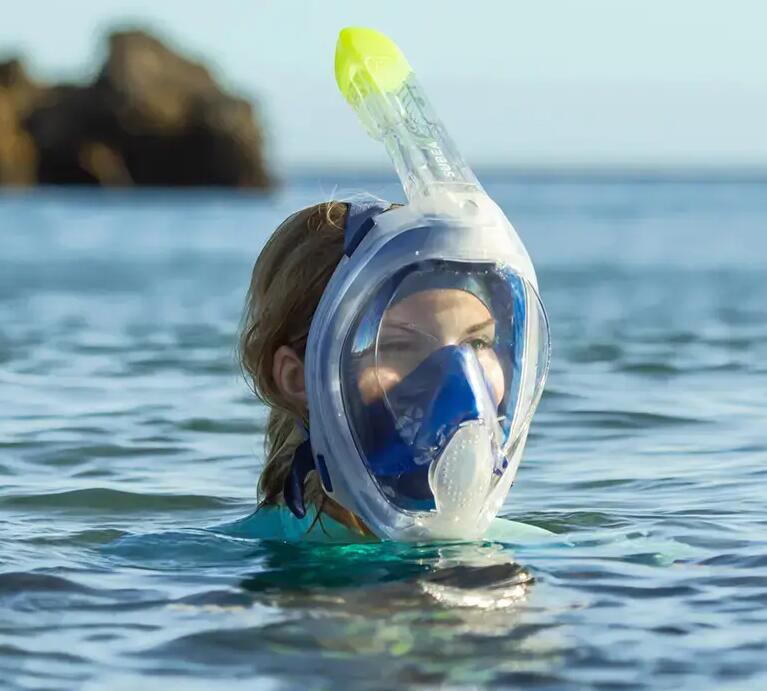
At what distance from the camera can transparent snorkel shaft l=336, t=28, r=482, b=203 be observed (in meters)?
5.21

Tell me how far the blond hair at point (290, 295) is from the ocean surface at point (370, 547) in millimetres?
193

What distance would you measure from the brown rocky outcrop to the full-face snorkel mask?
67.2 meters

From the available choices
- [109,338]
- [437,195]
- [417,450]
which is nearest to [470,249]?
[437,195]

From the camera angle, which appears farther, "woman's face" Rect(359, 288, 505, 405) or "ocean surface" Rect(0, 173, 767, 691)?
"woman's face" Rect(359, 288, 505, 405)

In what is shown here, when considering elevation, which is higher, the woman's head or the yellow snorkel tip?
the yellow snorkel tip

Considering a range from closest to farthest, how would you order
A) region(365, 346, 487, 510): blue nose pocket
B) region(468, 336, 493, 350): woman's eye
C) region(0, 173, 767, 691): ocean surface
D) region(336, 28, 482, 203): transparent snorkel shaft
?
region(0, 173, 767, 691): ocean surface → region(365, 346, 487, 510): blue nose pocket → region(468, 336, 493, 350): woman's eye → region(336, 28, 482, 203): transparent snorkel shaft

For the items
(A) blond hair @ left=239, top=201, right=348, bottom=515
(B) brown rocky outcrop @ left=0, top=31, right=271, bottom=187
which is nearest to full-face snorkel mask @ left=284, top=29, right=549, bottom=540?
(A) blond hair @ left=239, top=201, right=348, bottom=515

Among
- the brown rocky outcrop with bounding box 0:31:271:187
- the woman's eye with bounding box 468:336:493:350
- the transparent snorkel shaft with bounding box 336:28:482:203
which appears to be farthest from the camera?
the brown rocky outcrop with bounding box 0:31:271:187

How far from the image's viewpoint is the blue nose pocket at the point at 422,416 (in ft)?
16.1

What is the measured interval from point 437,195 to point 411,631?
133cm

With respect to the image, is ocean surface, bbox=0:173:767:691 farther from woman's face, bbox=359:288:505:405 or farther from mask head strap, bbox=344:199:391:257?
woman's face, bbox=359:288:505:405

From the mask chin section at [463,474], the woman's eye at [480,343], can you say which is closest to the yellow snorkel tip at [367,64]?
the woman's eye at [480,343]

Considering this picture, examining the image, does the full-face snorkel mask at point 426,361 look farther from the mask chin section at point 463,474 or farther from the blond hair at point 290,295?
the blond hair at point 290,295

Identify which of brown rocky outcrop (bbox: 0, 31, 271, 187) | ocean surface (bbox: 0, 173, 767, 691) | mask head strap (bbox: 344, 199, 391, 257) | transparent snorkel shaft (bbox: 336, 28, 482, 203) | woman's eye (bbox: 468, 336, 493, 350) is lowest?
ocean surface (bbox: 0, 173, 767, 691)
